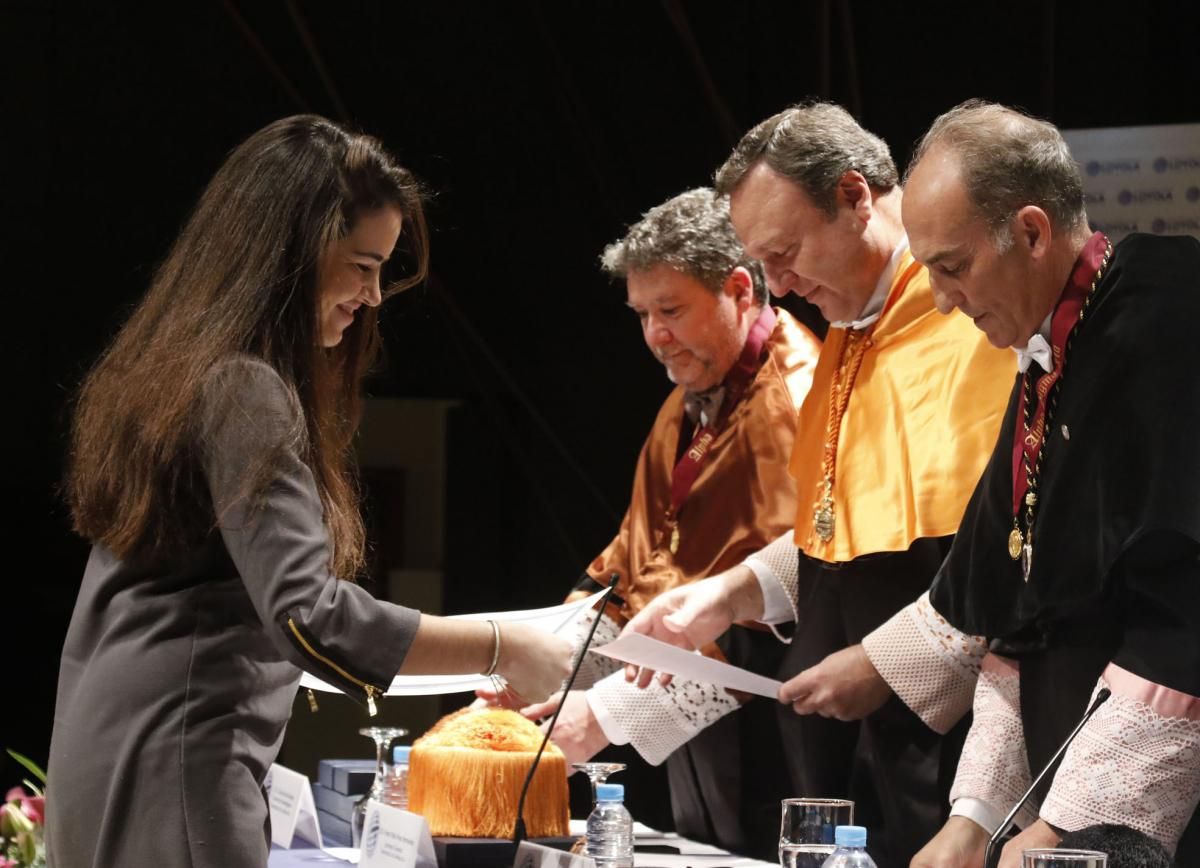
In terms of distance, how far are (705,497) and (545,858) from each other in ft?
4.26

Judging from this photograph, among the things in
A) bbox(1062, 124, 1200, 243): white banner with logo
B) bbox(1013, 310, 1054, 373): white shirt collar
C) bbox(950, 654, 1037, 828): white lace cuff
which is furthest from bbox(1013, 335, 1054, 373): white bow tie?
bbox(1062, 124, 1200, 243): white banner with logo

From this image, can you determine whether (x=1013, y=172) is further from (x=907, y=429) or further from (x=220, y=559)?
(x=220, y=559)

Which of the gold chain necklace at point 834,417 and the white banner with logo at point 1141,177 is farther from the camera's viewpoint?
the white banner with logo at point 1141,177

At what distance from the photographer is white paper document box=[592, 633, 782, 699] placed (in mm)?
2303

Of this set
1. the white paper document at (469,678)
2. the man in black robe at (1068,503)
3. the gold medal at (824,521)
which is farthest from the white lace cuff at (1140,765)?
the gold medal at (824,521)

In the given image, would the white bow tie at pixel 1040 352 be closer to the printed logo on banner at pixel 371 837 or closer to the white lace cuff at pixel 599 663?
the printed logo on banner at pixel 371 837

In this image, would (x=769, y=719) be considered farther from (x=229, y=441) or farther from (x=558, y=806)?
(x=229, y=441)

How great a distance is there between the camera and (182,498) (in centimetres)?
188

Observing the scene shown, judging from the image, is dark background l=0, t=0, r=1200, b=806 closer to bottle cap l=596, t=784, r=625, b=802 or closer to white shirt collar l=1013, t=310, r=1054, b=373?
white shirt collar l=1013, t=310, r=1054, b=373

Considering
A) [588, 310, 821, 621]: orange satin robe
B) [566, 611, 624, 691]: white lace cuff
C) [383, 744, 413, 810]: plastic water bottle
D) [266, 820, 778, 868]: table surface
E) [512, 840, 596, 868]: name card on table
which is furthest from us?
[566, 611, 624, 691]: white lace cuff

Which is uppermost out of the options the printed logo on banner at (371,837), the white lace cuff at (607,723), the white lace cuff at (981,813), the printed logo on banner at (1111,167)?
the printed logo on banner at (1111,167)

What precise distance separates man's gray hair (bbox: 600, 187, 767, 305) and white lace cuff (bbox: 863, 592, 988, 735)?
112cm

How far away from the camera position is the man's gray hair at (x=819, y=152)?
2848mm

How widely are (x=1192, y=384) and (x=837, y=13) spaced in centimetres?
235
